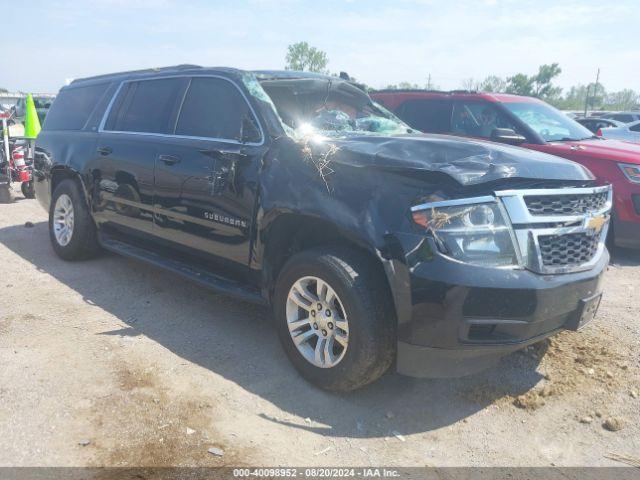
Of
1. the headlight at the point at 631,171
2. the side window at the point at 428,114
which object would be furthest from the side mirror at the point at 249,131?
the headlight at the point at 631,171

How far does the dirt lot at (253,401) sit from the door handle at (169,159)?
1.21 m

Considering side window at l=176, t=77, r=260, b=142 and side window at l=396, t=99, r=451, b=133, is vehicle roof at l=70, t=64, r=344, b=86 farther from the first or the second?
side window at l=396, t=99, r=451, b=133

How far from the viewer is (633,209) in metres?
5.86

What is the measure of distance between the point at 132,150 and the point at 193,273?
1330mm

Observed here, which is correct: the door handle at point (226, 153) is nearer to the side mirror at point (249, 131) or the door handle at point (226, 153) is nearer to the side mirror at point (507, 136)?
the side mirror at point (249, 131)

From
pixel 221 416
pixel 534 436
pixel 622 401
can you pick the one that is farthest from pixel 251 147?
pixel 622 401

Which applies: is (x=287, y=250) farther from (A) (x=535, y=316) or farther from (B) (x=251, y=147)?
(A) (x=535, y=316)

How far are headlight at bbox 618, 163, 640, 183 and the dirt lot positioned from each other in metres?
2.07

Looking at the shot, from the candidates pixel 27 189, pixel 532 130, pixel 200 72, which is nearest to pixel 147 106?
pixel 200 72

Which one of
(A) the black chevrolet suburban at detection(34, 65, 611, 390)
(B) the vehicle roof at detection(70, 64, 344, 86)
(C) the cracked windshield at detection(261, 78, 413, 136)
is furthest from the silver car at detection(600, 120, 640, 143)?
(B) the vehicle roof at detection(70, 64, 344, 86)

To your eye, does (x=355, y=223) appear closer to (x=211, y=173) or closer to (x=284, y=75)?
(x=211, y=173)

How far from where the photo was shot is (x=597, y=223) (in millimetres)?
3156

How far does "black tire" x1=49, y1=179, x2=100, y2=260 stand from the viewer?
17.9 ft

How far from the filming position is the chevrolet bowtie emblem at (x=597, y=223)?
3061 millimetres
